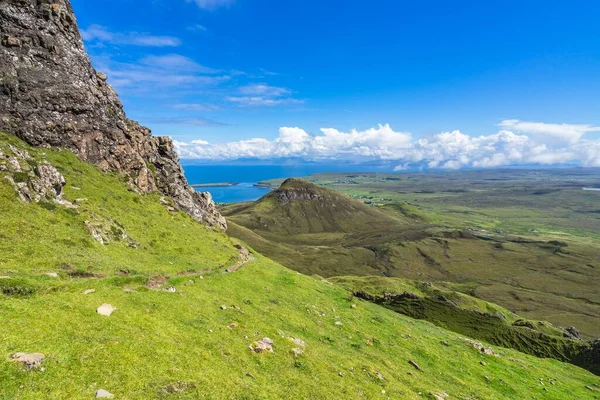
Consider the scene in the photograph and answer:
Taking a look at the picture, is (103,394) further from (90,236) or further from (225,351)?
(90,236)

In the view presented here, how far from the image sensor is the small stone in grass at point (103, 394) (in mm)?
14102

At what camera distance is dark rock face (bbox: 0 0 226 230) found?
185ft

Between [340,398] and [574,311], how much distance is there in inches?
8255

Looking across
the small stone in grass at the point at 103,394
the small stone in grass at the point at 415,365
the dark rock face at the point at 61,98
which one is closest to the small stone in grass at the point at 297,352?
the small stone in grass at the point at 103,394

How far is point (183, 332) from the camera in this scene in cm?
2278

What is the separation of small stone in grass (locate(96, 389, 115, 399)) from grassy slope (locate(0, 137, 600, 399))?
36cm

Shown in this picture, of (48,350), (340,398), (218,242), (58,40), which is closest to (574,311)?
(218,242)

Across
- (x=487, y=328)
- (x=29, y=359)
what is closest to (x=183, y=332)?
(x=29, y=359)

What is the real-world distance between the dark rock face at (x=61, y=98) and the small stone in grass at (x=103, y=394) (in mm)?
57709

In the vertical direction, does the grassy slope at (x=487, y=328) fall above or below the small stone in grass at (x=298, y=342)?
Answer: below

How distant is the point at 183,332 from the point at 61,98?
197ft

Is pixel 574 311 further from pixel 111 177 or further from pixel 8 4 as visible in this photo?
pixel 8 4

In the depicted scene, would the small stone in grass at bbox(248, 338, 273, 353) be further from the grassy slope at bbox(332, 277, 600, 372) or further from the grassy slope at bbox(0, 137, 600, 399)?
the grassy slope at bbox(332, 277, 600, 372)

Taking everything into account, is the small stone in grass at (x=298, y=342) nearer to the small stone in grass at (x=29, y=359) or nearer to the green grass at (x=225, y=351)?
the green grass at (x=225, y=351)
